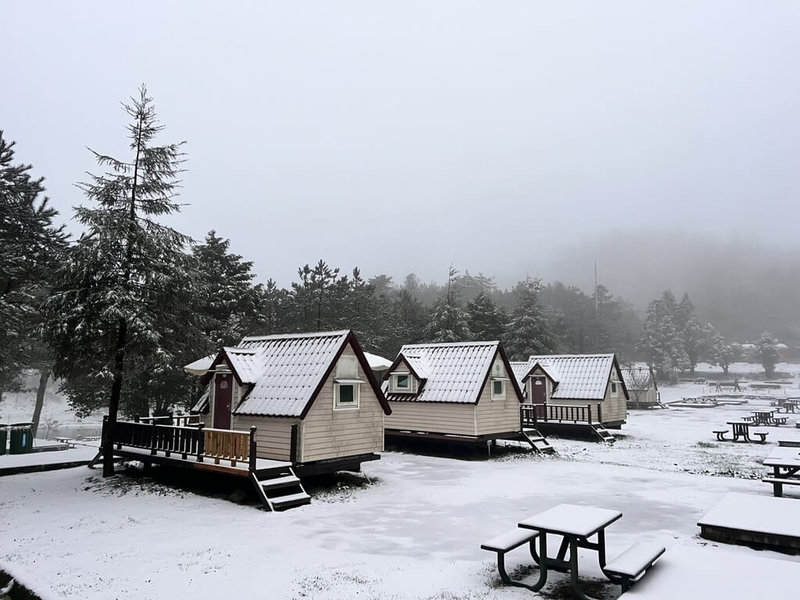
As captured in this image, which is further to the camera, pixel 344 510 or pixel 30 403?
pixel 30 403

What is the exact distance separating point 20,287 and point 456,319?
3774cm

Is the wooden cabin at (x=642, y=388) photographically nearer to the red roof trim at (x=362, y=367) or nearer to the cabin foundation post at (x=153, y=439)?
the red roof trim at (x=362, y=367)

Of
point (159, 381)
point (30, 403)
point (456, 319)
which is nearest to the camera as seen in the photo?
point (159, 381)

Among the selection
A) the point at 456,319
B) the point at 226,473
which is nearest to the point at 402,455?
the point at 226,473

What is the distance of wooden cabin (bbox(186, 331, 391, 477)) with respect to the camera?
14938 mm

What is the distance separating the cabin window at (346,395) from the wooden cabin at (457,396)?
22.6 ft

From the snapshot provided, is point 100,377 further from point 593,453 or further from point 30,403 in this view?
point 30,403

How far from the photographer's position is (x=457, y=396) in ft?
73.0

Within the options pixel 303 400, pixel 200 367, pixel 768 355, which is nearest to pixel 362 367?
pixel 303 400

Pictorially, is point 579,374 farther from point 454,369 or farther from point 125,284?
point 125,284

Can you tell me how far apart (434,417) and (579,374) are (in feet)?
44.9

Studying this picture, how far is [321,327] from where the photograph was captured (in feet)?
159

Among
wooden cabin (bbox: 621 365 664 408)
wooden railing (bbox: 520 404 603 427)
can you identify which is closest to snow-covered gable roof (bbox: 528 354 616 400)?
wooden railing (bbox: 520 404 603 427)

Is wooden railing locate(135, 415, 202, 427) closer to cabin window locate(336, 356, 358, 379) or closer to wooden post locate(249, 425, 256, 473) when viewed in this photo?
wooden post locate(249, 425, 256, 473)
